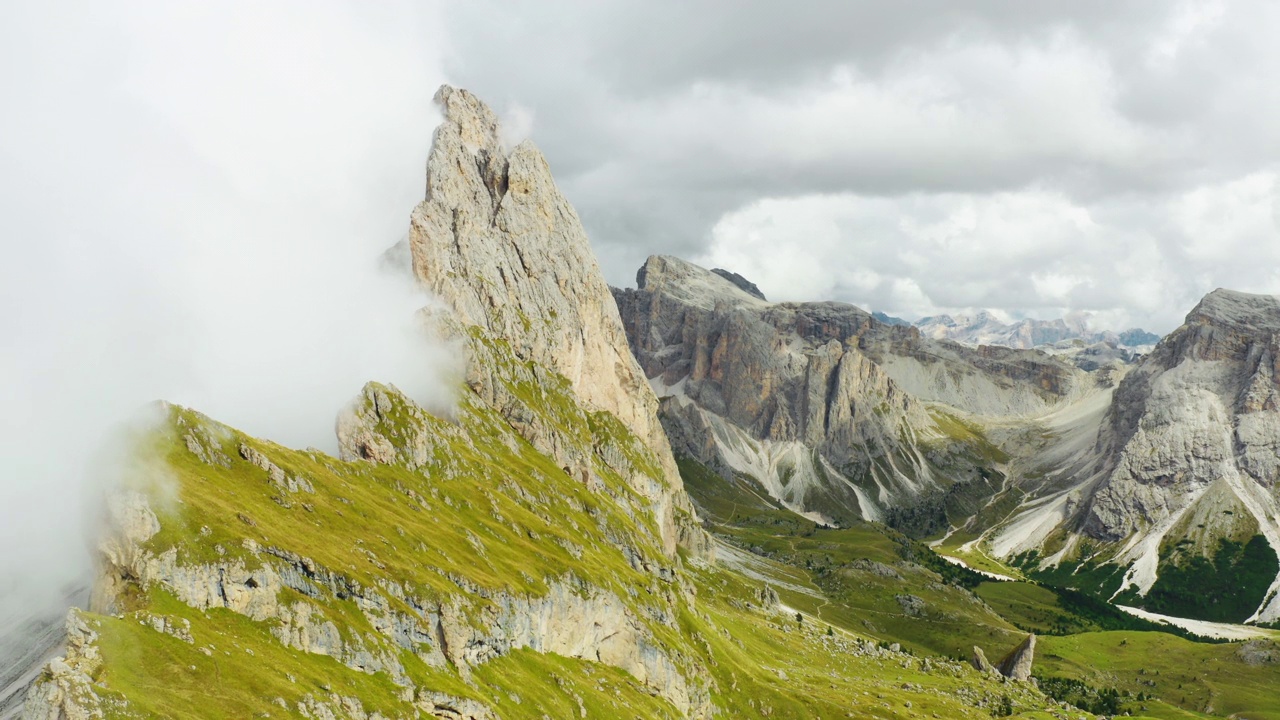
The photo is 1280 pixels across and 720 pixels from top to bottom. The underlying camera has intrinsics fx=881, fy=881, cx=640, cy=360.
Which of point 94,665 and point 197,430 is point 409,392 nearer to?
point 197,430

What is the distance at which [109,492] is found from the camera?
85062 mm

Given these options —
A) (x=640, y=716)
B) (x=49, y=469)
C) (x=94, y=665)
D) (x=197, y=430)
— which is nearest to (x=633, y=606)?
(x=640, y=716)

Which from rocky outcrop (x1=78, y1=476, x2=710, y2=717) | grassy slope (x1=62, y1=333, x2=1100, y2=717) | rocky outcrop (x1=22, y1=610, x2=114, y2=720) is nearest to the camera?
rocky outcrop (x1=22, y1=610, x2=114, y2=720)

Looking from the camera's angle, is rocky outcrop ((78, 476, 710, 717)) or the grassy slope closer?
the grassy slope

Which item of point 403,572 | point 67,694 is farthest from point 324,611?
point 67,694

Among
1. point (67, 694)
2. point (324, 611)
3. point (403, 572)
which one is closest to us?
point (67, 694)

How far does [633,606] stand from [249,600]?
82.4 metres

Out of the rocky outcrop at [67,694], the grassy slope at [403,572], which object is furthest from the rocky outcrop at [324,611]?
the grassy slope at [403,572]

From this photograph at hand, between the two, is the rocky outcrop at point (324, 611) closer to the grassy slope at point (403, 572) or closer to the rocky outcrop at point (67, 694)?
the rocky outcrop at point (67, 694)

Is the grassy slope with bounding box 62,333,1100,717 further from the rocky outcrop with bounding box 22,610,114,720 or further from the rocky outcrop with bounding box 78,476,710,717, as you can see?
the rocky outcrop with bounding box 22,610,114,720

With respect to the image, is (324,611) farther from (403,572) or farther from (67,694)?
(67,694)

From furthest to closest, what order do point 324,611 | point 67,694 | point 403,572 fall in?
point 403,572, point 324,611, point 67,694

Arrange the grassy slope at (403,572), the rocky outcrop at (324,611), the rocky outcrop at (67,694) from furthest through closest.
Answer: the rocky outcrop at (324,611), the grassy slope at (403,572), the rocky outcrop at (67,694)

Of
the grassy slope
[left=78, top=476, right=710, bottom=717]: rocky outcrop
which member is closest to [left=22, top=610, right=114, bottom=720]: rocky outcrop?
[left=78, top=476, right=710, bottom=717]: rocky outcrop
